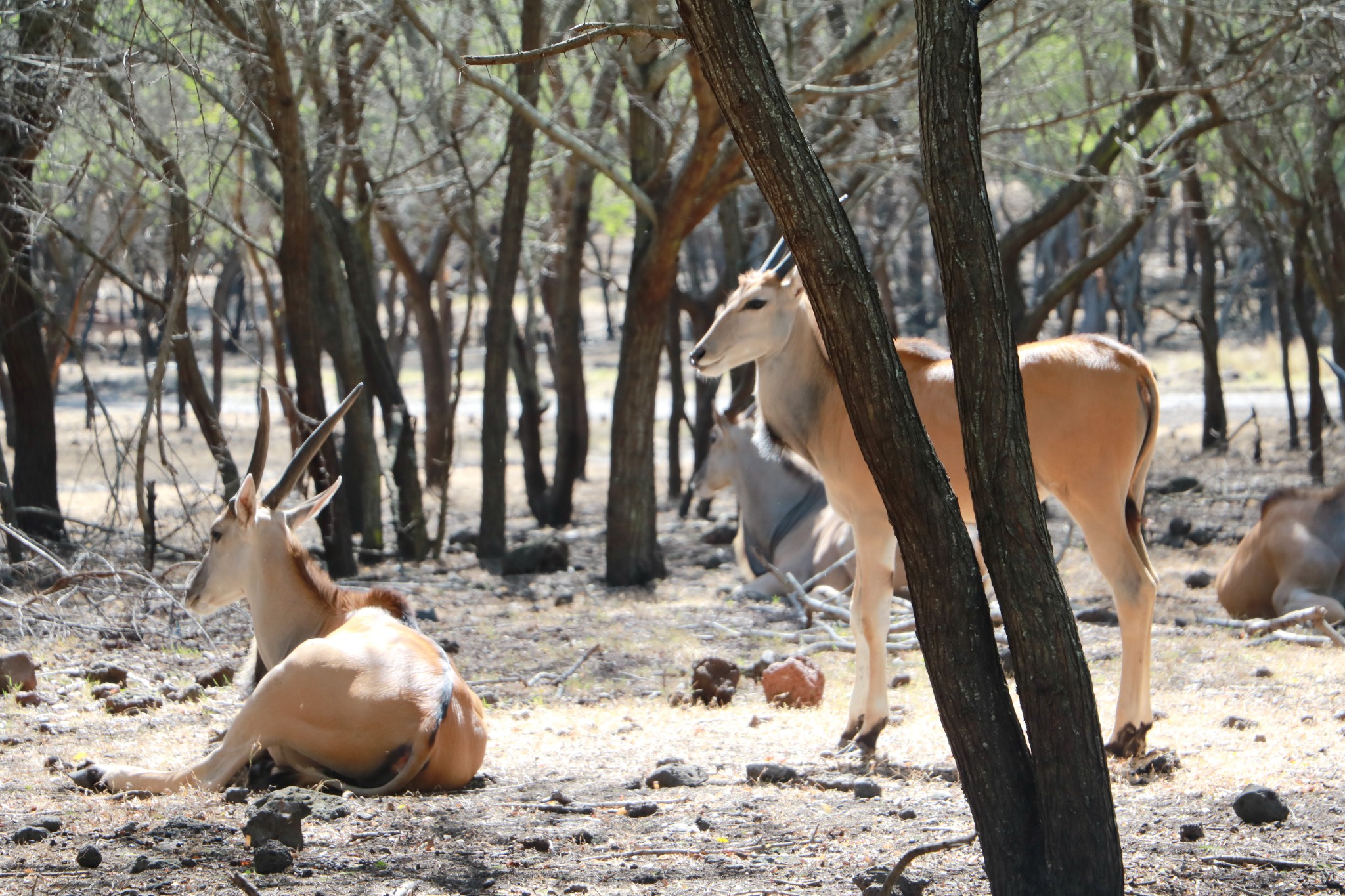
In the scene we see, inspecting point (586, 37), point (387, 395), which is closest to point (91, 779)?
point (586, 37)

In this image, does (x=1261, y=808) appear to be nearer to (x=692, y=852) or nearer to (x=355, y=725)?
(x=692, y=852)

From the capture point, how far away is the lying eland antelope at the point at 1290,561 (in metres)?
8.27

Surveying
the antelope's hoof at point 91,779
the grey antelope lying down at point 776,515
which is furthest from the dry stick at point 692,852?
the grey antelope lying down at point 776,515

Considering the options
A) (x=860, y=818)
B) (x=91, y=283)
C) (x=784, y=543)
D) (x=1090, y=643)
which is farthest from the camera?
(x=91, y=283)

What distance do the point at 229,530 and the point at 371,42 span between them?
7.07 meters

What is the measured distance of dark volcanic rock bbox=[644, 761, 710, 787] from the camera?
5.02m

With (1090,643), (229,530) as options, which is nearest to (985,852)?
(229,530)

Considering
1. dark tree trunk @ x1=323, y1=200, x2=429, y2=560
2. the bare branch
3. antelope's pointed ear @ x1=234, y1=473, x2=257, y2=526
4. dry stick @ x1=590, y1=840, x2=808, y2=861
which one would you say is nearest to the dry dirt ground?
dry stick @ x1=590, y1=840, x2=808, y2=861

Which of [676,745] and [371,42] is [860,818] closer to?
[676,745]

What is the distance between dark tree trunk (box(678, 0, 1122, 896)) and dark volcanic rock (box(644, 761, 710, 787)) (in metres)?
1.87

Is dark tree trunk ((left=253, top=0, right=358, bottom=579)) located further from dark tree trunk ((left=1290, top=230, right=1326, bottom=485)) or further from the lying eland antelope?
dark tree trunk ((left=1290, top=230, right=1326, bottom=485))

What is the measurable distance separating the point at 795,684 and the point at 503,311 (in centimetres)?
566

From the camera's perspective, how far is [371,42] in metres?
11.7

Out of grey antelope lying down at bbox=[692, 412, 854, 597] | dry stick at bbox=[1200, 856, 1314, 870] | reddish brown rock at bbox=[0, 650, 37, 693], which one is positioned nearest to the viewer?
dry stick at bbox=[1200, 856, 1314, 870]
